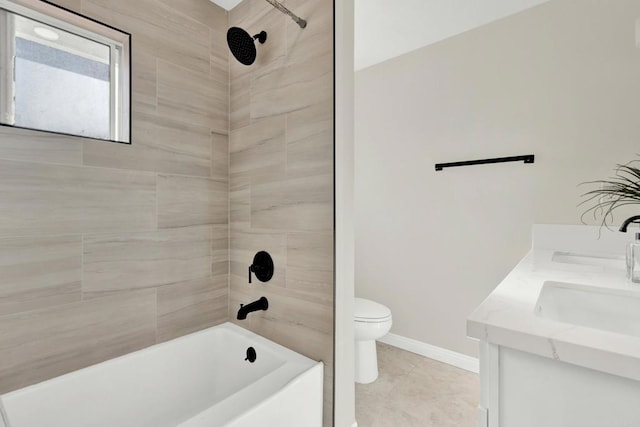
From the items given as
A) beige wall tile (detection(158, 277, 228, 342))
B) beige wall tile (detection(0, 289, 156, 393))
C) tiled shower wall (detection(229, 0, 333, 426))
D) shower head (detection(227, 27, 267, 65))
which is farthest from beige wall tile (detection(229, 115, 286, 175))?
beige wall tile (detection(0, 289, 156, 393))

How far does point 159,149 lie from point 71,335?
881 millimetres

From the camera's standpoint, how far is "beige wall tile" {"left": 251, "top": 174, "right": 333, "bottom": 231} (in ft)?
4.36

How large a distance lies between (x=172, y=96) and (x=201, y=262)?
87cm

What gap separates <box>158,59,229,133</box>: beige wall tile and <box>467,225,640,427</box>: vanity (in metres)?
1.56

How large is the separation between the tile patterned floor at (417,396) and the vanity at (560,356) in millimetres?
1049

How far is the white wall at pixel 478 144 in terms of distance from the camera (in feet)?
5.59

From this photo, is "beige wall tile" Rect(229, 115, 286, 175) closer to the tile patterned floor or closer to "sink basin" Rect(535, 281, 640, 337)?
"sink basin" Rect(535, 281, 640, 337)

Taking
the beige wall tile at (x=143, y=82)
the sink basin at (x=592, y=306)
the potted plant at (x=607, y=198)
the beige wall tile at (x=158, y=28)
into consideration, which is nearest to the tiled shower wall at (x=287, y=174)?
the beige wall tile at (x=158, y=28)

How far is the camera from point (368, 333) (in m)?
1.90

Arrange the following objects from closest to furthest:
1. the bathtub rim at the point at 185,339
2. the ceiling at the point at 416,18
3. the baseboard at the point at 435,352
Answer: the bathtub rim at the point at 185,339 < the ceiling at the point at 416,18 < the baseboard at the point at 435,352

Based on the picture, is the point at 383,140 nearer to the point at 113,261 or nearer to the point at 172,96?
the point at 172,96

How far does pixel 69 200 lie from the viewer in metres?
1.21

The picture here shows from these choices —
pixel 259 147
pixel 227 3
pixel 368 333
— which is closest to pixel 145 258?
pixel 259 147

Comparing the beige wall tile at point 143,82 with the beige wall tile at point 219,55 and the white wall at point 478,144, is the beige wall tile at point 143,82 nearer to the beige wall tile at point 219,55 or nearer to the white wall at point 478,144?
the beige wall tile at point 219,55
